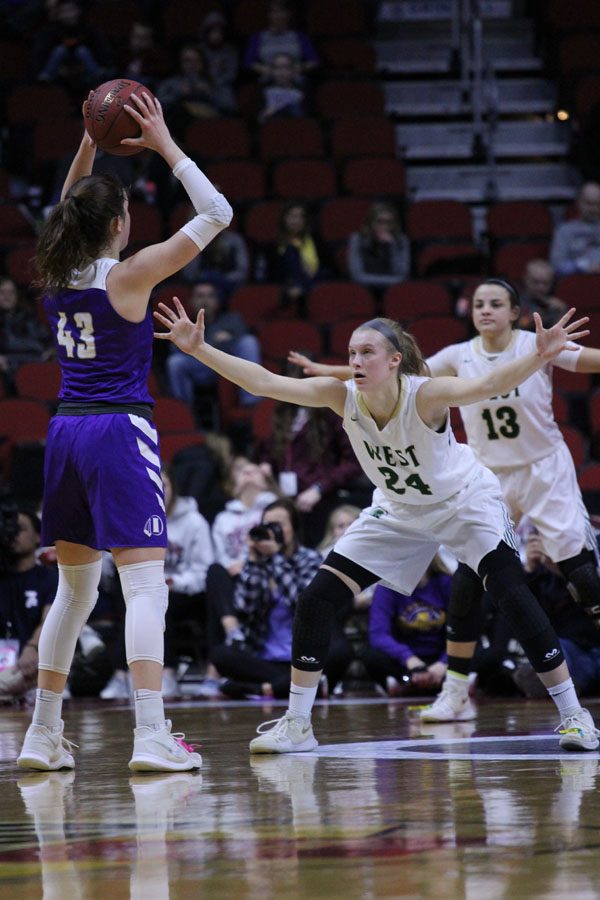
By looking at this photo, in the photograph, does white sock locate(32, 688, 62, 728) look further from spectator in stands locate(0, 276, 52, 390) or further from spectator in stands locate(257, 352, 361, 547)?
spectator in stands locate(0, 276, 52, 390)

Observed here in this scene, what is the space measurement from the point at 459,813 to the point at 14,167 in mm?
11834

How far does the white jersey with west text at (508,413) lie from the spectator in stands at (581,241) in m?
5.74

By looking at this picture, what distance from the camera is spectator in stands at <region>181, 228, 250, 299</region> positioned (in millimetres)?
12008

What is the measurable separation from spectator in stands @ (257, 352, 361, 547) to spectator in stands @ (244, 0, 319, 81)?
6470 millimetres

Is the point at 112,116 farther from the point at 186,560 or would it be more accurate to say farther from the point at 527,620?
the point at 186,560

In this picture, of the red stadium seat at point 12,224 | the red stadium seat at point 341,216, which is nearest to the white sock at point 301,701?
the red stadium seat at point 341,216

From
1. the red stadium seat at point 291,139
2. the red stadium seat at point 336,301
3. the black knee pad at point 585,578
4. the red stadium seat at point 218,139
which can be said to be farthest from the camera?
the red stadium seat at point 291,139

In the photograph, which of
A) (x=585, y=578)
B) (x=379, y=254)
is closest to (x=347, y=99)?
(x=379, y=254)

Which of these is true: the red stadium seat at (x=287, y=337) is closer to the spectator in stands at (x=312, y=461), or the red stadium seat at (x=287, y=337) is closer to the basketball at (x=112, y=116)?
the spectator in stands at (x=312, y=461)

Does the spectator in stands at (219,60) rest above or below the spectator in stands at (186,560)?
above

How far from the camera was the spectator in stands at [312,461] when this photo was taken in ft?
30.3

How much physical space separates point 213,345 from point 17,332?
5.66ft

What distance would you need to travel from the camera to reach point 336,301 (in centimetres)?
1178

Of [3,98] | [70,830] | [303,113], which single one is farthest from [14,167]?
[70,830]
